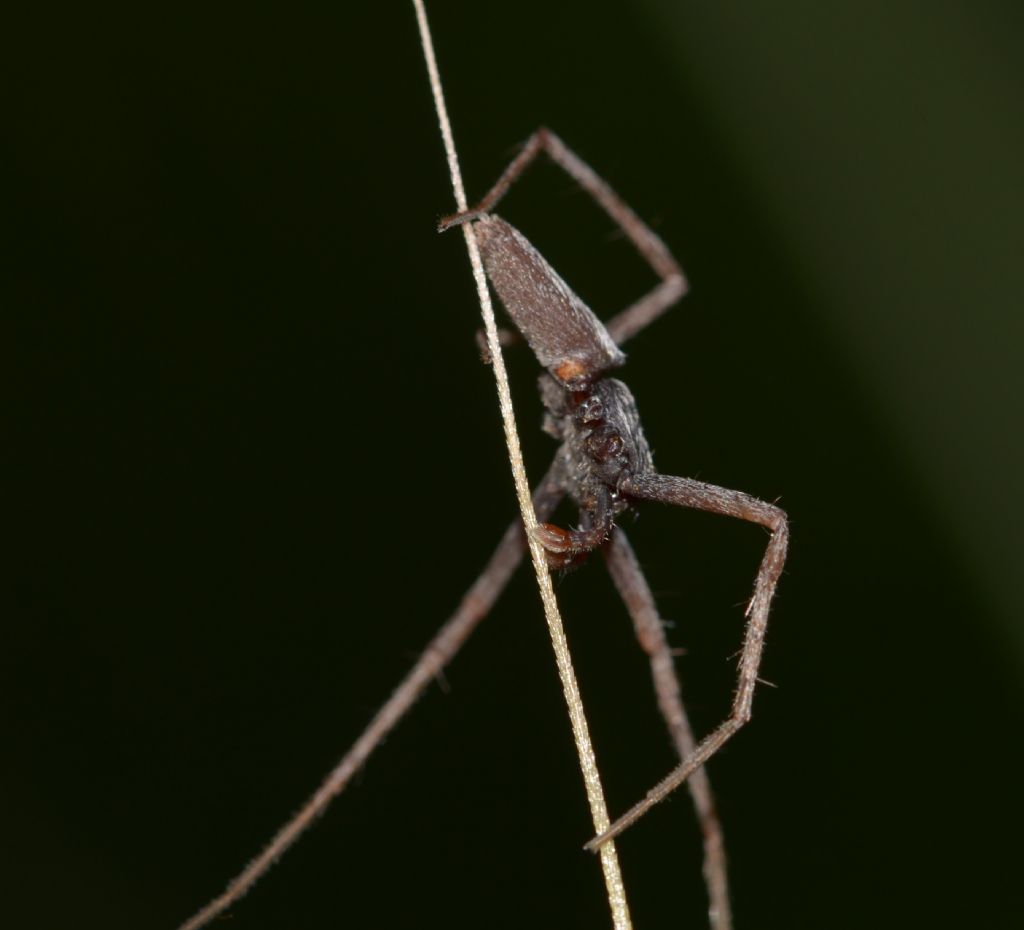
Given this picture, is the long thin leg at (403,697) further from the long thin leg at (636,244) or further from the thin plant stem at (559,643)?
the thin plant stem at (559,643)

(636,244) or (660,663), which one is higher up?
(636,244)

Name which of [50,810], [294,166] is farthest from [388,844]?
[294,166]

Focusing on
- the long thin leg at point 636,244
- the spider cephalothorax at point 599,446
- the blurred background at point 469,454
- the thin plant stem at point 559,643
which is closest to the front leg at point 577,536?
the spider cephalothorax at point 599,446


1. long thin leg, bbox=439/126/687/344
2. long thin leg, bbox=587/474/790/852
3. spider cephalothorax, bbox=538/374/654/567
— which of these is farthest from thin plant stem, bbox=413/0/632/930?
long thin leg, bbox=439/126/687/344

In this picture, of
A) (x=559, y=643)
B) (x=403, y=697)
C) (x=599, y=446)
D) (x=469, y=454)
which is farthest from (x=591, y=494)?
(x=469, y=454)

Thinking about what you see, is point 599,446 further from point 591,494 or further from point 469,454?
point 469,454

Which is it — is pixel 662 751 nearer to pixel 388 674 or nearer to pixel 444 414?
pixel 388 674

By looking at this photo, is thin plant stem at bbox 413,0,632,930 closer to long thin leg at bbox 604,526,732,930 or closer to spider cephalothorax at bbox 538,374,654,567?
spider cephalothorax at bbox 538,374,654,567

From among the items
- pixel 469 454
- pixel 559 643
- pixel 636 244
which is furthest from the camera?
pixel 469 454
